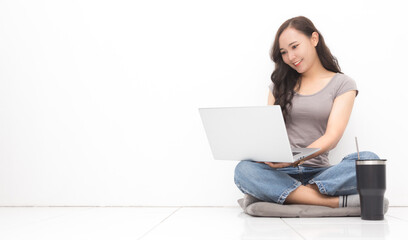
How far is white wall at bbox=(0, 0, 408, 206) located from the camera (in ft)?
6.63

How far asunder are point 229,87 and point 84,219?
3.09 ft

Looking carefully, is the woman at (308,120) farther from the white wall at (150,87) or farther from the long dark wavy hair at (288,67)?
the white wall at (150,87)

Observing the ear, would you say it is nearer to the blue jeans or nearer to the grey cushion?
the blue jeans

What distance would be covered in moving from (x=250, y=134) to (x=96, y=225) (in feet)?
2.00

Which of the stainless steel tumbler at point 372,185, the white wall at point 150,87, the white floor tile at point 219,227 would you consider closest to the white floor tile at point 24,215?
the white wall at point 150,87

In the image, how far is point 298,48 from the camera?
1827mm

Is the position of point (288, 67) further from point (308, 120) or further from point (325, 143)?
point (325, 143)

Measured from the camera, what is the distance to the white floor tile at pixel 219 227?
1.13 meters

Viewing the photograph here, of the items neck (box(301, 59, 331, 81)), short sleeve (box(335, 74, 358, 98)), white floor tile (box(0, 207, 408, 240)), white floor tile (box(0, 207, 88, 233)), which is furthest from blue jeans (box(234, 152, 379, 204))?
white floor tile (box(0, 207, 88, 233))

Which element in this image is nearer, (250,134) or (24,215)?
(250,134)

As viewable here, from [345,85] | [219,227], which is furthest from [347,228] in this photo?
[345,85]

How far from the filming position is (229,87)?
2.08m

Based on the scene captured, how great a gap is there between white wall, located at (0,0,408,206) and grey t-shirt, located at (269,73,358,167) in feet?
0.74

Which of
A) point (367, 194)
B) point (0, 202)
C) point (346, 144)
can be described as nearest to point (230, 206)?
point (346, 144)
